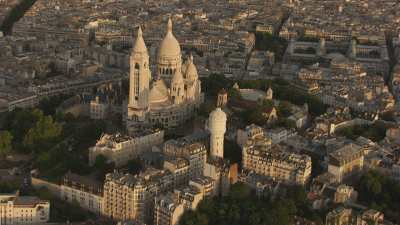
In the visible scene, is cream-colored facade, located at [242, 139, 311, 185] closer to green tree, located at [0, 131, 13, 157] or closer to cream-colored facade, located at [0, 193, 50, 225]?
cream-colored facade, located at [0, 193, 50, 225]

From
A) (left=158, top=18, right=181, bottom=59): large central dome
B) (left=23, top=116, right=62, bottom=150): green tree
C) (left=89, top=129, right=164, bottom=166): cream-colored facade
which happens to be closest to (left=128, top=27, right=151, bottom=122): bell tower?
(left=89, top=129, right=164, bottom=166): cream-colored facade

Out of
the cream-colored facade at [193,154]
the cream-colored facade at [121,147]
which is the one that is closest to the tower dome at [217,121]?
the cream-colored facade at [193,154]

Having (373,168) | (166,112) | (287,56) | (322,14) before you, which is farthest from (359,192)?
(322,14)

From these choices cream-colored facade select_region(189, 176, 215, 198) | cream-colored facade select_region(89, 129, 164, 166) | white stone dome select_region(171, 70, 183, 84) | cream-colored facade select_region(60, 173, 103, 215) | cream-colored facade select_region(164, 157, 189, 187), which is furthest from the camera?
white stone dome select_region(171, 70, 183, 84)

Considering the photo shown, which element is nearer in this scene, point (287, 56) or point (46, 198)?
point (46, 198)

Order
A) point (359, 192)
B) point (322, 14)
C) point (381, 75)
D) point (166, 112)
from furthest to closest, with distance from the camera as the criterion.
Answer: point (322, 14) < point (381, 75) < point (166, 112) < point (359, 192)

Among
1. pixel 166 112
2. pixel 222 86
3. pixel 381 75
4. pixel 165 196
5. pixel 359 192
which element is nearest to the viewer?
pixel 165 196

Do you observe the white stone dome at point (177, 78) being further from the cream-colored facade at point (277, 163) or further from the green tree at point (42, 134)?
the cream-colored facade at point (277, 163)

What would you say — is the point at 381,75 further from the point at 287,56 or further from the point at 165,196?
the point at 165,196
